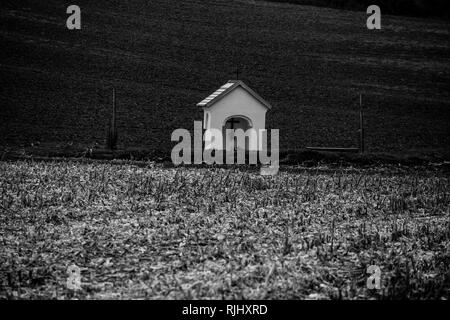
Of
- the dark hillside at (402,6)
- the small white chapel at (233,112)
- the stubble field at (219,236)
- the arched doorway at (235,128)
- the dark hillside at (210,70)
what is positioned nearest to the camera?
the stubble field at (219,236)

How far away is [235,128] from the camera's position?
3159 cm

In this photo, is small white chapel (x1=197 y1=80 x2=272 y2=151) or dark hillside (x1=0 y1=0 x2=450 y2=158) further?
dark hillside (x1=0 y1=0 x2=450 y2=158)

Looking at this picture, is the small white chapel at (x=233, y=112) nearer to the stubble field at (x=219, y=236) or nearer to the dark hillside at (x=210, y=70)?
the dark hillside at (x=210, y=70)

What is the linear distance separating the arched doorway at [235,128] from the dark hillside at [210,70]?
379 cm

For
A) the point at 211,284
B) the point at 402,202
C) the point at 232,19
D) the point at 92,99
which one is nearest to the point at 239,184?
the point at 402,202

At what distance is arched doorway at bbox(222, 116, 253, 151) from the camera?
31000 millimetres

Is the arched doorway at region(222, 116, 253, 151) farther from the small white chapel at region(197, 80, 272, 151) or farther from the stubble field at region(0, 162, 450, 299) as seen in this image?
the stubble field at region(0, 162, 450, 299)

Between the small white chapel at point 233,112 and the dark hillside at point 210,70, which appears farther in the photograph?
the dark hillside at point 210,70

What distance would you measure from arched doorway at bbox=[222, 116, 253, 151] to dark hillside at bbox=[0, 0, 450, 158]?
3788 mm

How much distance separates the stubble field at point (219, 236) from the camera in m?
11.2

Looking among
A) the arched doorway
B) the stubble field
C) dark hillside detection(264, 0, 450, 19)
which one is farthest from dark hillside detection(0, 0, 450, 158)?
the stubble field

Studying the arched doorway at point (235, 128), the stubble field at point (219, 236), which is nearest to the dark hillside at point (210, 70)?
the arched doorway at point (235, 128)

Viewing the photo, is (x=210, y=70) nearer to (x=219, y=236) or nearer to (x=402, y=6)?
(x=402, y=6)

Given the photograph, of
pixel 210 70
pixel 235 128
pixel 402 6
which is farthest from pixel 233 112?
pixel 402 6
